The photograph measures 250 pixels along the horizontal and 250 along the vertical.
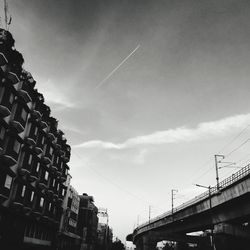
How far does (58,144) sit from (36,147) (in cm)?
1060

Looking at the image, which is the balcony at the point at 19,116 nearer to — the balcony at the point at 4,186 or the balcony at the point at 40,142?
the balcony at the point at 4,186

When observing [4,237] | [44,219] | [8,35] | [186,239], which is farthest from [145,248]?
[8,35]

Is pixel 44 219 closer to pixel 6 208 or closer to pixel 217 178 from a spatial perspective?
pixel 6 208

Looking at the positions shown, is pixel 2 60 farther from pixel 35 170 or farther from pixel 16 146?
pixel 35 170

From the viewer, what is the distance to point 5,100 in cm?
2664

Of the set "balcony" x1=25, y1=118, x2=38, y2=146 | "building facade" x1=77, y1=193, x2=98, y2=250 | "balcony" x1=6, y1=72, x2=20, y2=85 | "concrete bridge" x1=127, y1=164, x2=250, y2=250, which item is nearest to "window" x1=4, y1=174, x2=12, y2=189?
"balcony" x1=25, y1=118, x2=38, y2=146

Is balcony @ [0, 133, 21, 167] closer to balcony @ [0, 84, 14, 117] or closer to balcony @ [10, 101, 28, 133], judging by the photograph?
balcony @ [10, 101, 28, 133]

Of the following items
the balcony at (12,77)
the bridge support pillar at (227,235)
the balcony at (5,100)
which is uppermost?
the balcony at (12,77)

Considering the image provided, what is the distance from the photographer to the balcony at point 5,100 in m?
25.7

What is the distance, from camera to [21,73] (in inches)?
1203

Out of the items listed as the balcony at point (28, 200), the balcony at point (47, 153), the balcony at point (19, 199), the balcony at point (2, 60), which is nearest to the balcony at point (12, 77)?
the balcony at point (2, 60)

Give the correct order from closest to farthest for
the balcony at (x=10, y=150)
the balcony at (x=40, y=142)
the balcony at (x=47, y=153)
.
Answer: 1. the balcony at (x=10, y=150)
2. the balcony at (x=40, y=142)
3. the balcony at (x=47, y=153)

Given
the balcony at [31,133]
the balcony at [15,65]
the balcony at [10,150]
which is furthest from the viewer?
the balcony at [31,133]

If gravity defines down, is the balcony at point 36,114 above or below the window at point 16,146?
above
